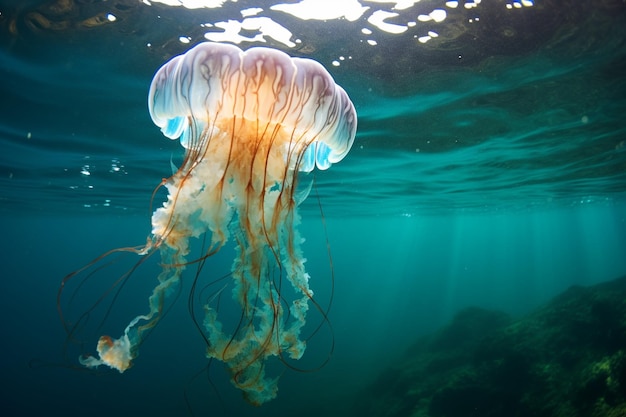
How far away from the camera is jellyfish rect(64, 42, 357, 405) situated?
7.28 feet

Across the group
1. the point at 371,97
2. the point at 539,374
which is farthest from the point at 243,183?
the point at 539,374

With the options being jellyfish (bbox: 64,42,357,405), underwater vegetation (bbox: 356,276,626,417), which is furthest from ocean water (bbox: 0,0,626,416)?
underwater vegetation (bbox: 356,276,626,417)

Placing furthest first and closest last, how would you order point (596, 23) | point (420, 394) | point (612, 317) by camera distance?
1. point (420, 394)
2. point (612, 317)
3. point (596, 23)

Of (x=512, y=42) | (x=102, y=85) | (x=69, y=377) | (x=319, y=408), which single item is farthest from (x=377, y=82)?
(x=69, y=377)

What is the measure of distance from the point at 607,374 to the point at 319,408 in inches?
448

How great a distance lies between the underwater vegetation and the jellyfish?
646 cm

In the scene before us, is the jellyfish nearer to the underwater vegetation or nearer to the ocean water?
the ocean water

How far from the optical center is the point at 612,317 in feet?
29.7

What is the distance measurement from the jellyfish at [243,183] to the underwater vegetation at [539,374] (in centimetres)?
646

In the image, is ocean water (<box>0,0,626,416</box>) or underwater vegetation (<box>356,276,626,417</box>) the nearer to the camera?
ocean water (<box>0,0,626,416</box>)

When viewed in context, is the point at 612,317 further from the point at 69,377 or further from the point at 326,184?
the point at 69,377

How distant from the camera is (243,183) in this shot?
257cm

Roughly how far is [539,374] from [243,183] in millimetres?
9070

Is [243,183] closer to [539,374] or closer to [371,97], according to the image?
[371,97]
